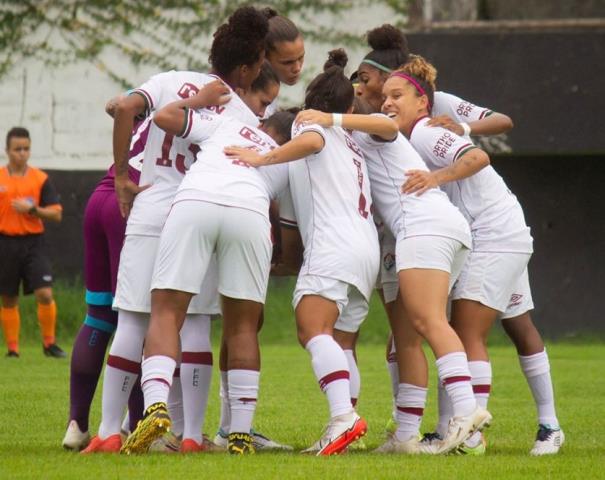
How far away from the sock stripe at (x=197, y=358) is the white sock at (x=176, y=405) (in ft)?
0.91

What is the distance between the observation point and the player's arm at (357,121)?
582 cm

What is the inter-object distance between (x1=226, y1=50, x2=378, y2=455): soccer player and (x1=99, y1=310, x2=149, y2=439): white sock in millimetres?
715

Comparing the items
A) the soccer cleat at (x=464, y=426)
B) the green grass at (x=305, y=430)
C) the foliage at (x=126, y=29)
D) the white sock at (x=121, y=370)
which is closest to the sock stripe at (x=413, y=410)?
the green grass at (x=305, y=430)

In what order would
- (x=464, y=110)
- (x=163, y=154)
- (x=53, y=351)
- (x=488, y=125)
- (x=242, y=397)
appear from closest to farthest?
(x=242, y=397) → (x=163, y=154) → (x=488, y=125) → (x=464, y=110) → (x=53, y=351)

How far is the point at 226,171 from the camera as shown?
577 centimetres

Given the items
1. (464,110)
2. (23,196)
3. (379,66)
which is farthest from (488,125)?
(23,196)

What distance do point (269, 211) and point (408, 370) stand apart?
3.15 feet

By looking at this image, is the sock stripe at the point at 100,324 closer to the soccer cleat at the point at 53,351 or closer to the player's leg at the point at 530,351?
the player's leg at the point at 530,351

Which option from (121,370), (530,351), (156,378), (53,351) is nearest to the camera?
(156,378)

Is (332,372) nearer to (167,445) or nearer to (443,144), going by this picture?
(167,445)

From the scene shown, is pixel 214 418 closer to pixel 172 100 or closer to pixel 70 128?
pixel 172 100

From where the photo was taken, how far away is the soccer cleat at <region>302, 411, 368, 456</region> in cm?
556

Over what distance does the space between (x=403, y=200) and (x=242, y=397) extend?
1141mm

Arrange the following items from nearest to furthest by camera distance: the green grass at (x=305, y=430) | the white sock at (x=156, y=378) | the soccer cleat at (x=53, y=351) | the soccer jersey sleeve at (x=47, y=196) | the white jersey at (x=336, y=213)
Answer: the green grass at (x=305, y=430)
the white sock at (x=156, y=378)
the white jersey at (x=336, y=213)
the soccer cleat at (x=53, y=351)
the soccer jersey sleeve at (x=47, y=196)
